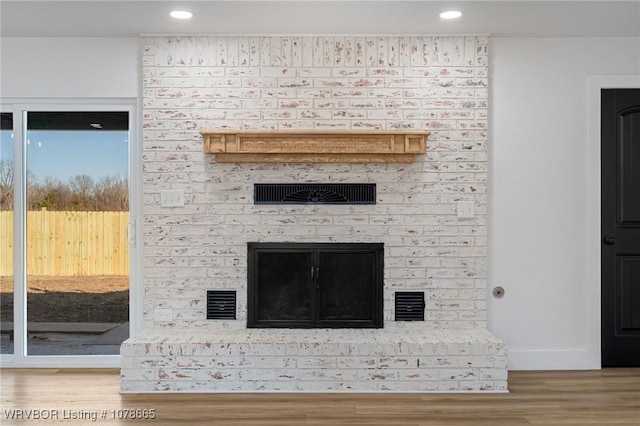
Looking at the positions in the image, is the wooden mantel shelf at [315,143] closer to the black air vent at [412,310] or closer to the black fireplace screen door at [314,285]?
the black fireplace screen door at [314,285]

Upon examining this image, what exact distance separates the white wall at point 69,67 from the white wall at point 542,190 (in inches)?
107

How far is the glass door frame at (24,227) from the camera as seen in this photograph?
4.51m

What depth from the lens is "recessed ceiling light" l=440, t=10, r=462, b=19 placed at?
3.81 meters

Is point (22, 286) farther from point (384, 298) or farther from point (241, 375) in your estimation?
point (384, 298)

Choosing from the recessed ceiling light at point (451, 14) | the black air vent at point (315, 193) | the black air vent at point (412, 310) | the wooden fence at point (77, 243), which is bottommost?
the black air vent at point (412, 310)

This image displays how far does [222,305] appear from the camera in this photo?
438 cm

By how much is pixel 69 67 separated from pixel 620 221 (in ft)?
13.9

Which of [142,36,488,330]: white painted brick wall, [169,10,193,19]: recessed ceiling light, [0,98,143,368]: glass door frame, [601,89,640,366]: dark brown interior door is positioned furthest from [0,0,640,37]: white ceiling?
[601,89,640,366]: dark brown interior door

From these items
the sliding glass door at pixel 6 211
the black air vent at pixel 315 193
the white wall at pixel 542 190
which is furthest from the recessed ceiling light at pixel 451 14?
the sliding glass door at pixel 6 211

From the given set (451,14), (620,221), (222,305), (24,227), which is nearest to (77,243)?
(24,227)

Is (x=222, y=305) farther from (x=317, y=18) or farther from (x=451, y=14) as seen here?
(x=451, y=14)

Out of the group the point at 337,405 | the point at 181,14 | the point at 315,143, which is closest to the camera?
the point at 337,405

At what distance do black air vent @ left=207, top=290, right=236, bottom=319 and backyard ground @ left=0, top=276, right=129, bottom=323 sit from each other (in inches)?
27.6

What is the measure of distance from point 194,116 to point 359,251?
1.53 m
